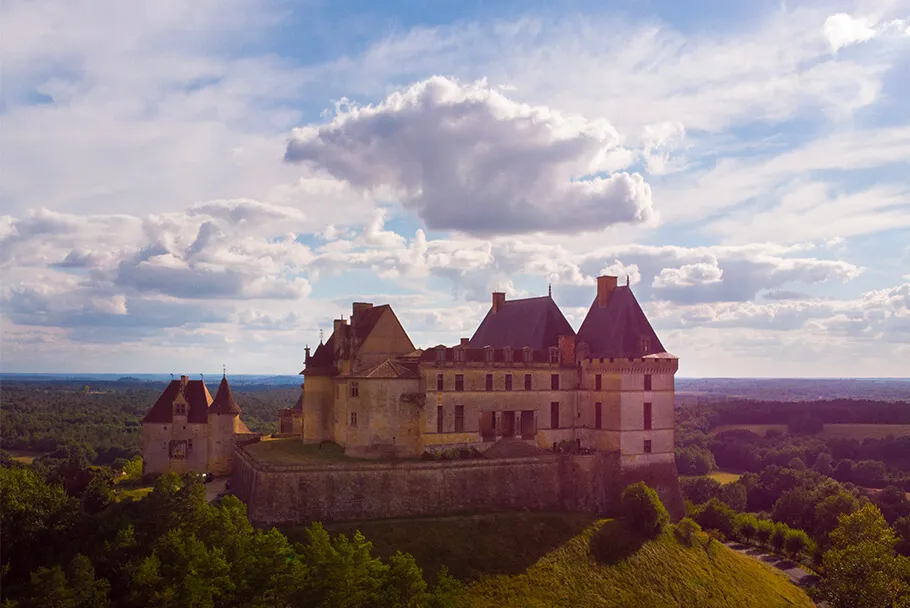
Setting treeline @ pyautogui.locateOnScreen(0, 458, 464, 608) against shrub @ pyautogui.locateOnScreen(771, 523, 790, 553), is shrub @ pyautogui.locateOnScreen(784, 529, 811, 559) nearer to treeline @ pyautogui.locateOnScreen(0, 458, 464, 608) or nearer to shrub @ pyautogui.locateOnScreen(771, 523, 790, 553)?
shrub @ pyautogui.locateOnScreen(771, 523, 790, 553)

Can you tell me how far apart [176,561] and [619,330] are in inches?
1331

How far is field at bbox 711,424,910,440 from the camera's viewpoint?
127m

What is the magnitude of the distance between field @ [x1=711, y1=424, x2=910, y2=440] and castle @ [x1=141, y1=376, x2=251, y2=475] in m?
105

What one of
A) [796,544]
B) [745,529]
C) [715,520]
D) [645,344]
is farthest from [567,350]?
[796,544]

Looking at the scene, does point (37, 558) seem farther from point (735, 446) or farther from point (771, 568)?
point (735, 446)

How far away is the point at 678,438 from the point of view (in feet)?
438

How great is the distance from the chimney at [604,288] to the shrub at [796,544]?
2417 centimetres

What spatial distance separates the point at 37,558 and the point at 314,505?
14763 mm

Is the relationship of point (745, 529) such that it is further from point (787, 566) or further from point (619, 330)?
point (619, 330)

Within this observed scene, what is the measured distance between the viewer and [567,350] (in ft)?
194

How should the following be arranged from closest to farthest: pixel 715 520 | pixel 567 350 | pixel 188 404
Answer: pixel 188 404
pixel 567 350
pixel 715 520

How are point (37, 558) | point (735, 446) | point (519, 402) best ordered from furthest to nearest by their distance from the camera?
1. point (735, 446)
2. point (519, 402)
3. point (37, 558)

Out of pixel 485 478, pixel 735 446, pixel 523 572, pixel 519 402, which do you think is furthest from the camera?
pixel 735 446

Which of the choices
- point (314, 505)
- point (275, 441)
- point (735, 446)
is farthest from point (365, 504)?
point (735, 446)
